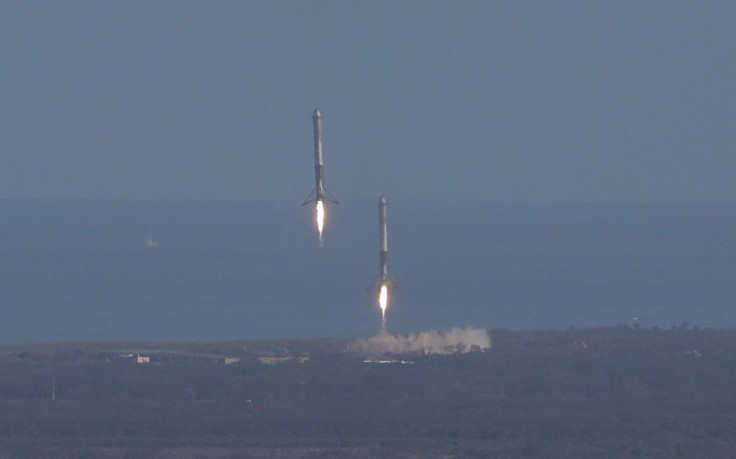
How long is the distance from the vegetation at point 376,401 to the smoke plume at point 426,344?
119 centimetres

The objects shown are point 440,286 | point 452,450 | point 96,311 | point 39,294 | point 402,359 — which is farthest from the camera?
point 440,286

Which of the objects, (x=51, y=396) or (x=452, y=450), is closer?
(x=452, y=450)

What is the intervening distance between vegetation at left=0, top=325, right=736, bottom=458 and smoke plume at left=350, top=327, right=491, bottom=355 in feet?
3.91

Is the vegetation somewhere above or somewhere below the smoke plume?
below

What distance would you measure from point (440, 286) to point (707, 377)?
115 m

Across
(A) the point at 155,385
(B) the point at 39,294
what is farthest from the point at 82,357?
(B) the point at 39,294

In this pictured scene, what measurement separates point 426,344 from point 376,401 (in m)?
16.4

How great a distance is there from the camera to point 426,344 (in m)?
84.8

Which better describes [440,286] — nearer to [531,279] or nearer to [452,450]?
[531,279]

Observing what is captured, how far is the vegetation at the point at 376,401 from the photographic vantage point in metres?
60.2

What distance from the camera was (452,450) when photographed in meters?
58.9

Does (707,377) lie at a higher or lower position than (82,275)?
lower

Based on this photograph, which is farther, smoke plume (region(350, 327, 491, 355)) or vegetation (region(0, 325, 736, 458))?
smoke plume (region(350, 327, 491, 355))

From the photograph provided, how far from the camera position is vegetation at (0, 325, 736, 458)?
60250 millimetres
